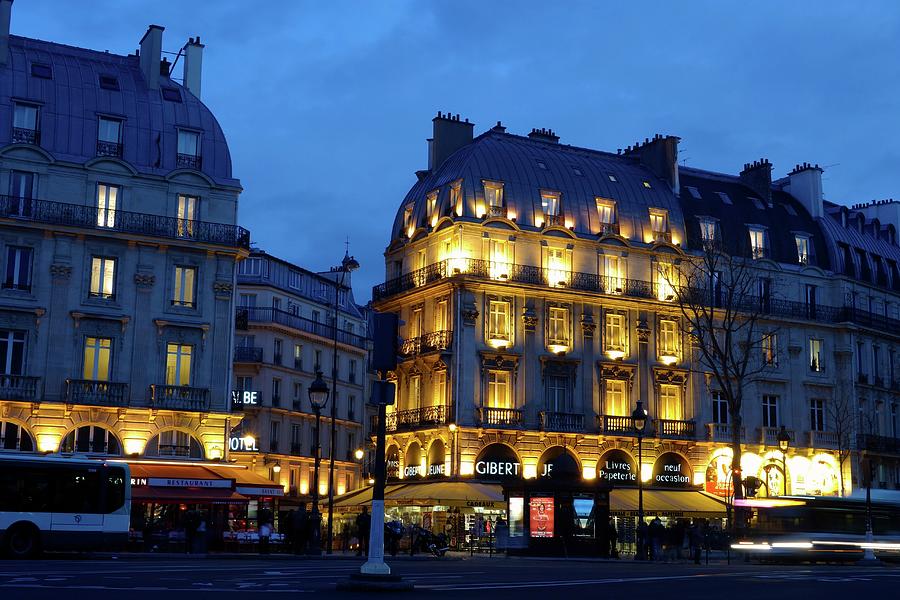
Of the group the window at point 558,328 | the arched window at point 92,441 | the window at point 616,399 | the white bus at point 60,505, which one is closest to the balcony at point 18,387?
the arched window at point 92,441

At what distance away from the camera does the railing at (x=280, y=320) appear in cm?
6550

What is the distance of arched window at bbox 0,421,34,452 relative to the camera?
4266cm

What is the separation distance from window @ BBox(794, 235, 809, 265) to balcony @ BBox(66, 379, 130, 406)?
115 ft

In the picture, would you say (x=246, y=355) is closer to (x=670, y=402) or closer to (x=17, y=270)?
(x=670, y=402)

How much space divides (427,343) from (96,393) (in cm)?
1569

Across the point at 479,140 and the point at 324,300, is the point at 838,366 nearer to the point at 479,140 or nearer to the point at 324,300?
the point at 479,140

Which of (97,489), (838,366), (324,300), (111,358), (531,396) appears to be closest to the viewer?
(97,489)

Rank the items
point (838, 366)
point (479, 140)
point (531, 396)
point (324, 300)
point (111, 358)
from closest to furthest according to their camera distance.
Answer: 1. point (111, 358)
2. point (531, 396)
3. point (479, 140)
4. point (838, 366)
5. point (324, 300)

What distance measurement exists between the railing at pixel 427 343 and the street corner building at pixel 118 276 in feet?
33.4

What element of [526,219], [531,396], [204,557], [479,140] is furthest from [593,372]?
[204,557]

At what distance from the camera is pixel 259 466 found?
214 ft

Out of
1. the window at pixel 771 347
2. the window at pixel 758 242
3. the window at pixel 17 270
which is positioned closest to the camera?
the window at pixel 17 270

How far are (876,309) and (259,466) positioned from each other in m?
33.6

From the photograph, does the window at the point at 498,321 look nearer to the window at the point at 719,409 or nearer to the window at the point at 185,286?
the window at the point at 719,409
